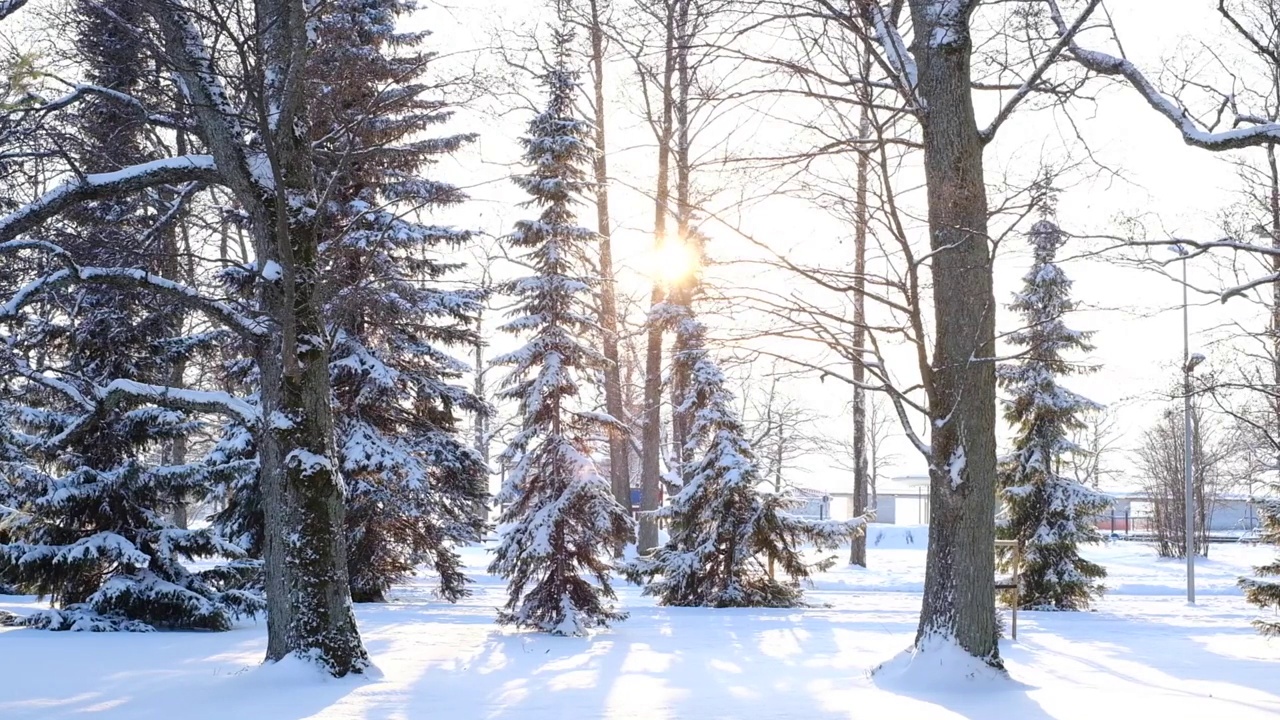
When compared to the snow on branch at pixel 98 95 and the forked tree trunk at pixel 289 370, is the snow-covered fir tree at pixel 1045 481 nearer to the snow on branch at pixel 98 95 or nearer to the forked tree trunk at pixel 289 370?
the forked tree trunk at pixel 289 370

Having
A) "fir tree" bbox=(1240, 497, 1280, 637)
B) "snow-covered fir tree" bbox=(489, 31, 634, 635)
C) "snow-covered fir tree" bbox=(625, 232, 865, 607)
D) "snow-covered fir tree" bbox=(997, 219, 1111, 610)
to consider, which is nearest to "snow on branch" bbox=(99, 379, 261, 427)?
"snow-covered fir tree" bbox=(489, 31, 634, 635)

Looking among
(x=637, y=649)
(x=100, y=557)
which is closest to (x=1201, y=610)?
(x=637, y=649)

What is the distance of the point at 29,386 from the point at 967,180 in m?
13.1

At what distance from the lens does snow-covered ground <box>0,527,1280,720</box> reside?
25.7ft

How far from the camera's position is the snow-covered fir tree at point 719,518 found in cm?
1630

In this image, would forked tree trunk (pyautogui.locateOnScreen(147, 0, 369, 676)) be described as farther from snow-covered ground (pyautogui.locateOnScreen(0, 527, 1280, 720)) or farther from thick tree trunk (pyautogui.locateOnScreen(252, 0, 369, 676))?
Answer: snow-covered ground (pyautogui.locateOnScreen(0, 527, 1280, 720))

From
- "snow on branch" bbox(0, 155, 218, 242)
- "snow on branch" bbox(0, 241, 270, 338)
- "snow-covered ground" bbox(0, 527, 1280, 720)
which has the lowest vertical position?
"snow-covered ground" bbox(0, 527, 1280, 720)

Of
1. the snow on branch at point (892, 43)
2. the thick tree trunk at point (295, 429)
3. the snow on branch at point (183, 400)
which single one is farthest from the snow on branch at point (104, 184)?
the snow on branch at point (892, 43)

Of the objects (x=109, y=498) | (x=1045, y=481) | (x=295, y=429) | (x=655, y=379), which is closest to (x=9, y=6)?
(x=295, y=429)

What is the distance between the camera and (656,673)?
980cm

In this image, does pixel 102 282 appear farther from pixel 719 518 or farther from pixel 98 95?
pixel 719 518

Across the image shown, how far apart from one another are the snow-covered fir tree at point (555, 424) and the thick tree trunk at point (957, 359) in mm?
5383

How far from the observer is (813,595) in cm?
2056

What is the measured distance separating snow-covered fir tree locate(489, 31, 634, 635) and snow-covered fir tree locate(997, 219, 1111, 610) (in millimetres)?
8979
